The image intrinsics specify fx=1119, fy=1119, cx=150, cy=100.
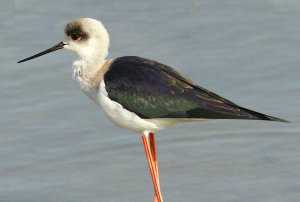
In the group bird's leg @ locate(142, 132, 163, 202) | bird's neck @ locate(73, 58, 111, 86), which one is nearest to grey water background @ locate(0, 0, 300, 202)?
bird's leg @ locate(142, 132, 163, 202)

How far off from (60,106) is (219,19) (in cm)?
204

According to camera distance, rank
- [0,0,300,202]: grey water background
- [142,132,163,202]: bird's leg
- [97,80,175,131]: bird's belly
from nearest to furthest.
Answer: [97,80,175,131]: bird's belly < [142,132,163,202]: bird's leg < [0,0,300,202]: grey water background

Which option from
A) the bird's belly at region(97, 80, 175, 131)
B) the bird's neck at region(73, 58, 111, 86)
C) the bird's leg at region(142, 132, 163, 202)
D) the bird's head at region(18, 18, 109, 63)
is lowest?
the bird's leg at region(142, 132, 163, 202)

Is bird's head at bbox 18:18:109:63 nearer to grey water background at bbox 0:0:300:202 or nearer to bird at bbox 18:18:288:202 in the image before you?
bird at bbox 18:18:288:202

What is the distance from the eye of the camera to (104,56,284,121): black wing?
25.1 feet

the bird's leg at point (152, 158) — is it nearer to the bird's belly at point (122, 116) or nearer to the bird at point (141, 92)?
the bird at point (141, 92)

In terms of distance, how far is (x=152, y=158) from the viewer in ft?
26.6

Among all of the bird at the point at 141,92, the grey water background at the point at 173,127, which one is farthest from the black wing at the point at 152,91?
the grey water background at the point at 173,127

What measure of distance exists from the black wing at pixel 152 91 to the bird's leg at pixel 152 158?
0.96 feet

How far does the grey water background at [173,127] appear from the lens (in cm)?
810

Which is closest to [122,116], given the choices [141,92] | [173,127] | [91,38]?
[141,92]

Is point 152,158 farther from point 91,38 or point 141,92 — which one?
point 91,38

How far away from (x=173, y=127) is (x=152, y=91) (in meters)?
1.34

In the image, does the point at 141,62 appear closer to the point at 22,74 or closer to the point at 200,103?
the point at 200,103
